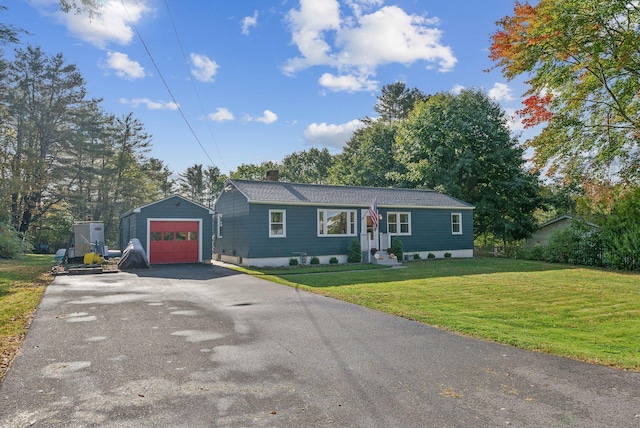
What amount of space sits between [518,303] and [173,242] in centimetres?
Result: 1686

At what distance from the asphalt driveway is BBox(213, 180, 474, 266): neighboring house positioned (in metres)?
11.4

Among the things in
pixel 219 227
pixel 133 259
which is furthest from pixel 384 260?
pixel 133 259

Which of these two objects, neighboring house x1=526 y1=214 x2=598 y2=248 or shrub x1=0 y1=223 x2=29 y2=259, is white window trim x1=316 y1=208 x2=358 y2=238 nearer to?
shrub x1=0 y1=223 x2=29 y2=259

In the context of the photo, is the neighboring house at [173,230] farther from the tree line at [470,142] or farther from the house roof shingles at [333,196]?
the tree line at [470,142]

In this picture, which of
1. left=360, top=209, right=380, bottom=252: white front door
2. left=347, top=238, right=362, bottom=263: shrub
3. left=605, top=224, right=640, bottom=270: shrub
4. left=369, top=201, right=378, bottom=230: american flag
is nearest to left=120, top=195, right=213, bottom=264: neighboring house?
left=347, top=238, right=362, bottom=263: shrub

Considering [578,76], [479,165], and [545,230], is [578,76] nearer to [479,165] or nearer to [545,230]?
[479,165]

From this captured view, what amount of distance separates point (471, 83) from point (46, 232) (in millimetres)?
40700

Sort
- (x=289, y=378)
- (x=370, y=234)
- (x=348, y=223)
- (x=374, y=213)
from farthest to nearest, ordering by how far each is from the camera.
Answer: (x=370, y=234)
(x=348, y=223)
(x=374, y=213)
(x=289, y=378)

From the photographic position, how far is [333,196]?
72.4ft

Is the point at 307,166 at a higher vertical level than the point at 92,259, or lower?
higher

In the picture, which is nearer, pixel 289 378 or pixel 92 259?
pixel 289 378

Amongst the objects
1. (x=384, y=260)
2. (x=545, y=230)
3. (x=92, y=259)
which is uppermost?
(x=545, y=230)

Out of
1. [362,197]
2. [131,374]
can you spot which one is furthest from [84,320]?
[362,197]

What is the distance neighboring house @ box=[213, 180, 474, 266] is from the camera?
63.5 ft
